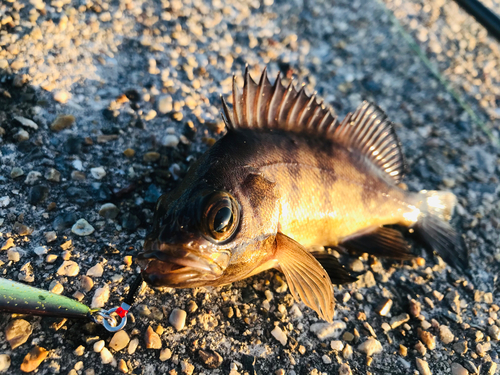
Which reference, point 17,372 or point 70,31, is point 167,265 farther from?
point 70,31

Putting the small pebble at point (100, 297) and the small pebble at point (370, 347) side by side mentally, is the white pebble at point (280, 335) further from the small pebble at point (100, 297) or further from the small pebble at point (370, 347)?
the small pebble at point (100, 297)

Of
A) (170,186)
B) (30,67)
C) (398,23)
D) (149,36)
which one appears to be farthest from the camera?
(398,23)

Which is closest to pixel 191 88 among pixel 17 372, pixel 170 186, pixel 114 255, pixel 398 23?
pixel 170 186

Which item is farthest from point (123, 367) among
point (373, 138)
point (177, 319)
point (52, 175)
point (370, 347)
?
point (373, 138)

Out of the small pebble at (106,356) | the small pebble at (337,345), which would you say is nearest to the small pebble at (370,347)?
the small pebble at (337,345)

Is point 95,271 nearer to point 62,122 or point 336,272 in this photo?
point 62,122

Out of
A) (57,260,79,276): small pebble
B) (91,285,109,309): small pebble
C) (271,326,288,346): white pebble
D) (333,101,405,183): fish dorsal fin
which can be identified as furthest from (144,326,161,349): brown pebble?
(333,101,405,183): fish dorsal fin
